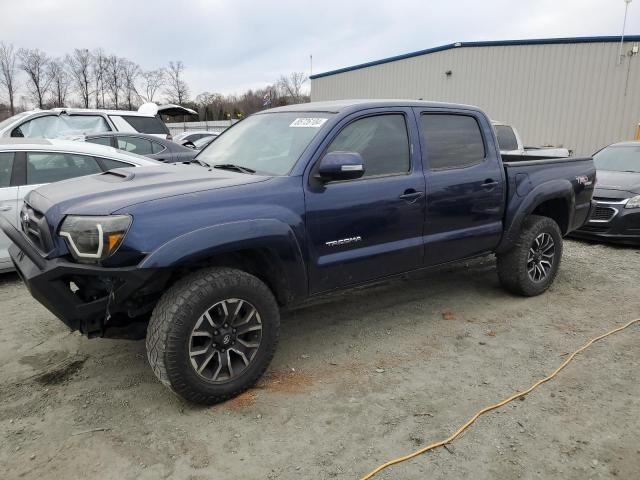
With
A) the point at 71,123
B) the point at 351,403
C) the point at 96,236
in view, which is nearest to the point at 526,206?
the point at 351,403

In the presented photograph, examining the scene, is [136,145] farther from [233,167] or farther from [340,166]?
[340,166]

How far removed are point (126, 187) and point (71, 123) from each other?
25.3ft

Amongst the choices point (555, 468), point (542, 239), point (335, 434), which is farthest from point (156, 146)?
point (555, 468)

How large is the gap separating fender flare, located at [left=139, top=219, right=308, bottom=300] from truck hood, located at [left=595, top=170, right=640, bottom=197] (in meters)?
5.97

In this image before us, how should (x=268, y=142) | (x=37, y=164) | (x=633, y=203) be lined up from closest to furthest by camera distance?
(x=268, y=142) → (x=37, y=164) → (x=633, y=203)

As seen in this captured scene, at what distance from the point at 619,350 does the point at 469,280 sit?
1.90 metres

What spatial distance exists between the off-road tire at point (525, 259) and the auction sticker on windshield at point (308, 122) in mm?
2374

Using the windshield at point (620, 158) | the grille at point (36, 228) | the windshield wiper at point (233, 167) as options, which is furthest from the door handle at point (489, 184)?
the windshield at point (620, 158)

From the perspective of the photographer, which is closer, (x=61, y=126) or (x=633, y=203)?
(x=633, y=203)

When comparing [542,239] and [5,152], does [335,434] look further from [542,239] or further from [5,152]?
[5,152]

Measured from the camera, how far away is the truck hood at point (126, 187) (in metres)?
2.83

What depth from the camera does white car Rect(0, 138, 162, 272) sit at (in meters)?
5.08

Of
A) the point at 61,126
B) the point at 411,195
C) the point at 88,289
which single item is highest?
the point at 61,126

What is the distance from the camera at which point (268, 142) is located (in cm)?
377
